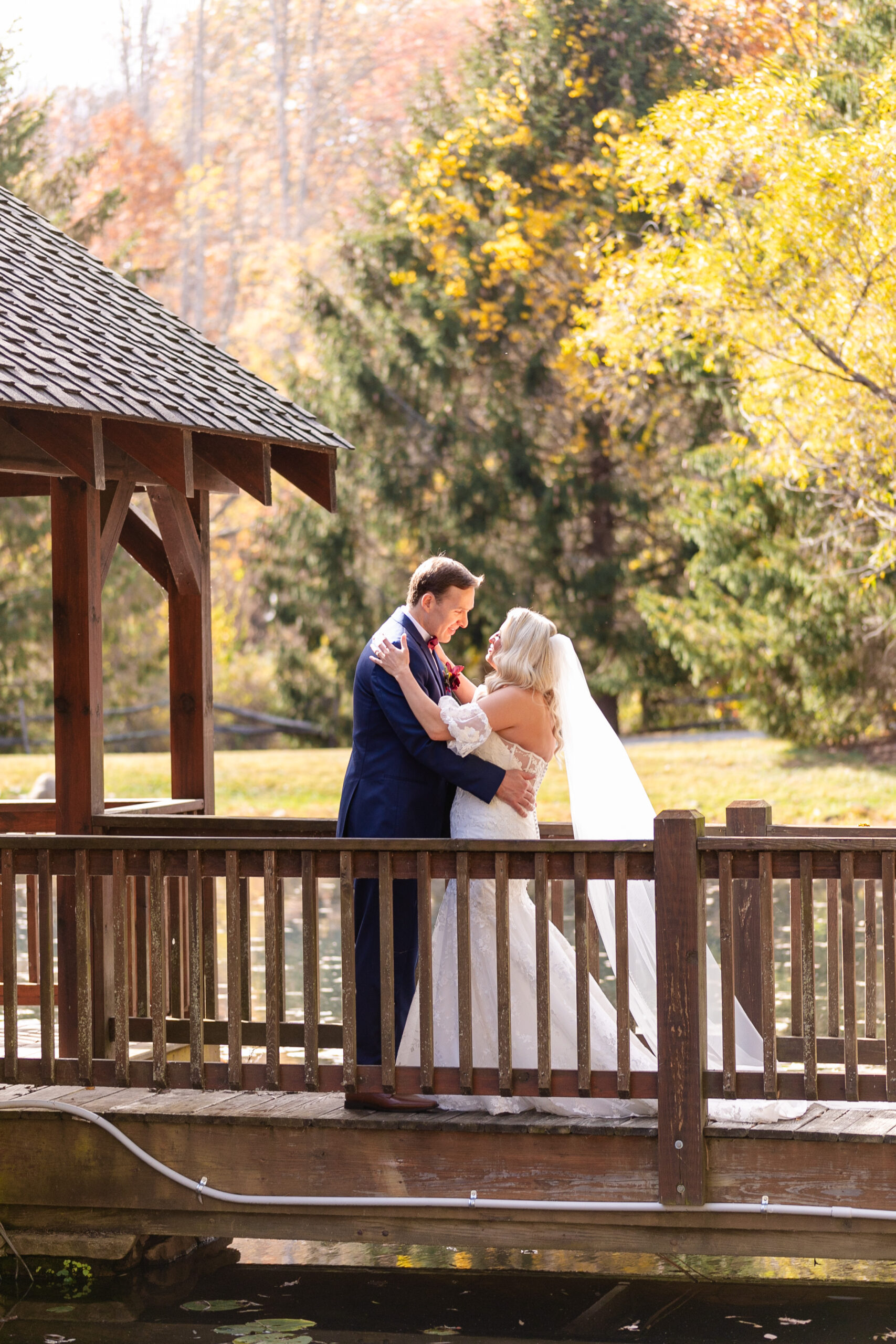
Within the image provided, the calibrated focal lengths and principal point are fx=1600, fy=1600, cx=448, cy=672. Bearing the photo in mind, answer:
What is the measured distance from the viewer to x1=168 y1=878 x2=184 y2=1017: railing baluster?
6.91 metres

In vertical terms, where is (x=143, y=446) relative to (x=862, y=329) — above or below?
below

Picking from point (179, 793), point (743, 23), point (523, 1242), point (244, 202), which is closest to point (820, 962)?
point (179, 793)

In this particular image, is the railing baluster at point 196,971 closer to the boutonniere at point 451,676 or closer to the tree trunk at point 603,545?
the boutonniere at point 451,676

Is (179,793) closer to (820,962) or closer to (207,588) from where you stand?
(207,588)

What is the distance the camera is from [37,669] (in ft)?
104

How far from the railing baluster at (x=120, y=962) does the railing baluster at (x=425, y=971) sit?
1090 mm

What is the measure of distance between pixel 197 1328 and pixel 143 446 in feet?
11.2

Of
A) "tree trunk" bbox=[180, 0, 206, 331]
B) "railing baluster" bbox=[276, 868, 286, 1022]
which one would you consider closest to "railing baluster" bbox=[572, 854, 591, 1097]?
"railing baluster" bbox=[276, 868, 286, 1022]

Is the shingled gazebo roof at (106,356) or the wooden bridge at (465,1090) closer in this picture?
the wooden bridge at (465,1090)

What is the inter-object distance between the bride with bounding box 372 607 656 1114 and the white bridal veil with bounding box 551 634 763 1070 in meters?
0.04

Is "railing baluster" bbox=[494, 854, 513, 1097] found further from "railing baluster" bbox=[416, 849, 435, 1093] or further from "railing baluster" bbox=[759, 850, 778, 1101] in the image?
"railing baluster" bbox=[759, 850, 778, 1101]

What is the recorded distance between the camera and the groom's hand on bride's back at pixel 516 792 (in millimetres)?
5793

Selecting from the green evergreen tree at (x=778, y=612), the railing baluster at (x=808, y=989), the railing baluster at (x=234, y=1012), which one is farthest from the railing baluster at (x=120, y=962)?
the green evergreen tree at (x=778, y=612)

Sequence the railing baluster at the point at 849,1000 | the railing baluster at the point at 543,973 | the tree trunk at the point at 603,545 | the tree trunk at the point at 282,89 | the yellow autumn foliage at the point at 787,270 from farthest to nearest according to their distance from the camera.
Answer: the tree trunk at the point at 282,89, the tree trunk at the point at 603,545, the yellow autumn foliage at the point at 787,270, the railing baluster at the point at 543,973, the railing baluster at the point at 849,1000
